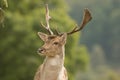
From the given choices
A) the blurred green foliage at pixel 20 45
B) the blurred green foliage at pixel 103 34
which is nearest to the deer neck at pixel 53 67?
the blurred green foliage at pixel 20 45

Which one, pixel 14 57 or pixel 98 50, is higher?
pixel 98 50

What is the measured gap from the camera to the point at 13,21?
33031 millimetres

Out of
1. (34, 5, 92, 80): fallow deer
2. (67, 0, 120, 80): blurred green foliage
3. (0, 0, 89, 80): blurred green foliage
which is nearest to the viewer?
(34, 5, 92, 80): fallow deer

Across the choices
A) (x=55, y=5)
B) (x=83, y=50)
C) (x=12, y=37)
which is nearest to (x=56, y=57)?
(x=12, y=37)

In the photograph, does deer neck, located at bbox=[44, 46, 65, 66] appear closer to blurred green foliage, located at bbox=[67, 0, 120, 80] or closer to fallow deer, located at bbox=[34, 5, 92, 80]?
fallow deer, located at bbox=[34, 5, 92, 80]

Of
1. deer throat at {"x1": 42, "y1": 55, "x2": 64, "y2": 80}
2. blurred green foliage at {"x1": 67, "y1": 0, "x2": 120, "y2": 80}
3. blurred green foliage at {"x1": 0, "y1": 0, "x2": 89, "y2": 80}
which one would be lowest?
deer throat at {"x1": 42, "y1": 55, "x2": 64, "y2": 80}

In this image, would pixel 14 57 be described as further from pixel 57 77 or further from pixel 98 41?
pixel 98 41

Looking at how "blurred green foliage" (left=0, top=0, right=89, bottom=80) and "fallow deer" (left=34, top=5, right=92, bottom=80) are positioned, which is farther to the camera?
"blurred green foliage" (left=0, top=0, right=89, bottom=80)

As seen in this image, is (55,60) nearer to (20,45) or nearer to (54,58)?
(54,58)

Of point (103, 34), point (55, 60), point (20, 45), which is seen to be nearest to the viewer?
point (55, 60)

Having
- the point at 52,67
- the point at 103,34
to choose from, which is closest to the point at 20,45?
the point at 52,67

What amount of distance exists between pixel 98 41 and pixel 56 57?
79.0m

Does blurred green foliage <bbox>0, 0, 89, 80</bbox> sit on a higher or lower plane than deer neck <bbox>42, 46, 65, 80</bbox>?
higher

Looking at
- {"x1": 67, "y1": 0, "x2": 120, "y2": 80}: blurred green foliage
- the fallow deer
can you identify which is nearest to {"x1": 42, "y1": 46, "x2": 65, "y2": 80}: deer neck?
the fallow deer
